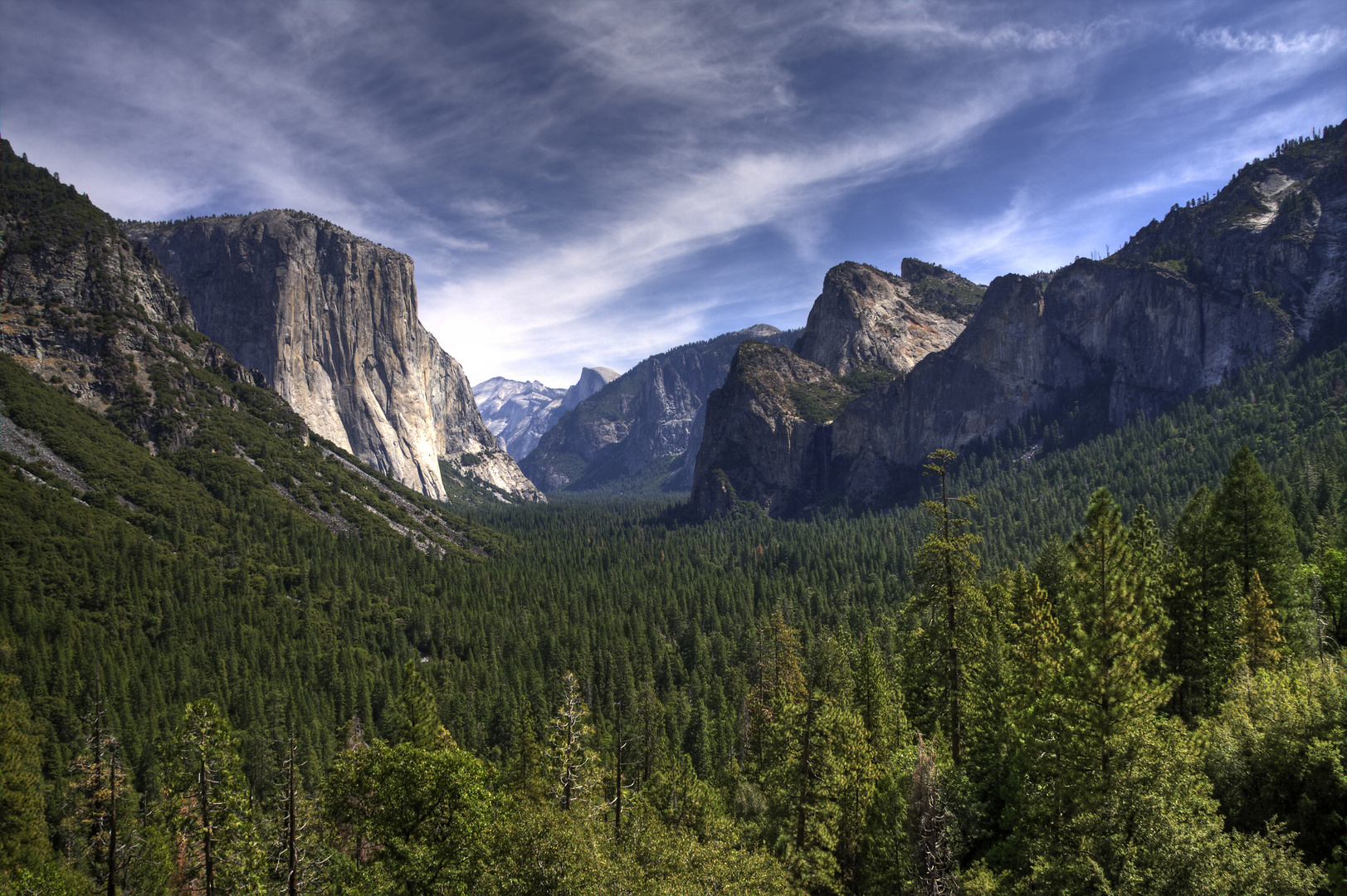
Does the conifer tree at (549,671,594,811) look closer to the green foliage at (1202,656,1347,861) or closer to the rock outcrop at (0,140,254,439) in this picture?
the green foliage at (1202,656,1347,861)

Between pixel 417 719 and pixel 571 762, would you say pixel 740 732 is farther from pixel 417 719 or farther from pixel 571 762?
pixel 571 762

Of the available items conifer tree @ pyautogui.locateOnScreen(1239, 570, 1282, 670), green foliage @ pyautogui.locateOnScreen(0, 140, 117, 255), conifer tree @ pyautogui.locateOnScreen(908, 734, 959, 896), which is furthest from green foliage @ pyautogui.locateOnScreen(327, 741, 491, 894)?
green foliage @ pyautogui.locateOnScreen(0, 140, 117, 255)

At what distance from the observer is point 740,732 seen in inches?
2581

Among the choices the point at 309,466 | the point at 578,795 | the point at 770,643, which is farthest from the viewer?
the point at 309,466

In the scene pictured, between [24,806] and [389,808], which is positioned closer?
[389,808]

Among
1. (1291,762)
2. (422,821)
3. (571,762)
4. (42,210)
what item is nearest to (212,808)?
(422,821)

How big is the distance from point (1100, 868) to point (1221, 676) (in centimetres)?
Result: 1919

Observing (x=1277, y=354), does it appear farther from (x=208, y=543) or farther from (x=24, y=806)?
(x=208, y=543)

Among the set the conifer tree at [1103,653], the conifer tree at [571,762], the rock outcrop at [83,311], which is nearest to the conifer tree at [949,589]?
the conifer tree at [1103,653]

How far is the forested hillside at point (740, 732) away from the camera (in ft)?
66.7

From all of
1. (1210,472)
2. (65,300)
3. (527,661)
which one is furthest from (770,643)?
(65,300)

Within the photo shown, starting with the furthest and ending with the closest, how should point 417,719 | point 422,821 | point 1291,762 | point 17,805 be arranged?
point 417,719, point 17,805, point 422,821, point 1291,762

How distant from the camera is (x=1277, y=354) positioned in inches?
6713

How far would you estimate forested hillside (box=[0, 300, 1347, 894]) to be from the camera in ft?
66.7
